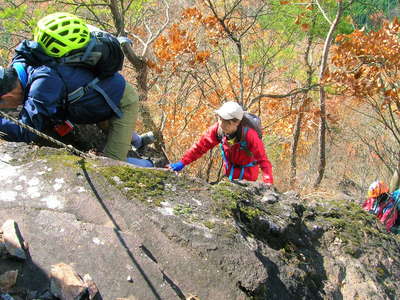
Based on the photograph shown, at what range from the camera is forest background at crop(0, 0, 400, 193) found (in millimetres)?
6996

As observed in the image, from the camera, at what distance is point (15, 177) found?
2.22 metres

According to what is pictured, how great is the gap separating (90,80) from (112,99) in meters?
0.28

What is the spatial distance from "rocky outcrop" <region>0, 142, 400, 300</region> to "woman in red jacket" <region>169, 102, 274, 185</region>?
1074 millimetres

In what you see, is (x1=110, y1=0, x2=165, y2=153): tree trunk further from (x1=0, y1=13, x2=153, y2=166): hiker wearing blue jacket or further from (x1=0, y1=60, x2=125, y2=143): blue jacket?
(x1=0, y1=13, x2=153, y2=166): hiker wearing blue jacket

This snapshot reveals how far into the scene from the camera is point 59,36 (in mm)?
2754

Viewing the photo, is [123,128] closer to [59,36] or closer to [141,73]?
[59,36]

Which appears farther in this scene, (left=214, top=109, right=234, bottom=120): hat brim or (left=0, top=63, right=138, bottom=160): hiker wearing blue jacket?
(left=214, top=109, right=234, bottom=120): hat brim

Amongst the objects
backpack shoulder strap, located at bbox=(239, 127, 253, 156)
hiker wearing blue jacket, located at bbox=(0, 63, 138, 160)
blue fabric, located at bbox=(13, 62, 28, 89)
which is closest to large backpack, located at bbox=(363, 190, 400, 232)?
backpack shoulder strap, located at bbox=(239, 127, 253, 156)

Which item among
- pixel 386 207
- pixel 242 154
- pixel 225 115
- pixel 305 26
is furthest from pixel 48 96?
pixel 305 26

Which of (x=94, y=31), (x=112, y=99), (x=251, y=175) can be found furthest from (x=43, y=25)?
(x=251, y=175)

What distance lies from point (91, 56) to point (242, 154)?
2.00 meters

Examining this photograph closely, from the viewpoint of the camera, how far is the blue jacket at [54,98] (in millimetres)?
2701

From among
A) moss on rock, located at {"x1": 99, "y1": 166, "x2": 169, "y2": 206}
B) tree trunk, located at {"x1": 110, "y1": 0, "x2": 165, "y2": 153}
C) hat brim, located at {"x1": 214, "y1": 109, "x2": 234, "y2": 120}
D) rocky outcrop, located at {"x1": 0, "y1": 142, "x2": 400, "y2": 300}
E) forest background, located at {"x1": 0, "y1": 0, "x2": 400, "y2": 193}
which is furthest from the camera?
forest background, located at {"x1": 0, "y1": 0, "x2": 400, "y2": 193}

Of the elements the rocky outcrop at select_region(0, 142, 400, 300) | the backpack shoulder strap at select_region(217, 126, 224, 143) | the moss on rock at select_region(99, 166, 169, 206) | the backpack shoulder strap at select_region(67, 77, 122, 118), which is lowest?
the rocky outcrop at select_region(0, 142, 400, 300)
